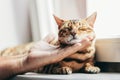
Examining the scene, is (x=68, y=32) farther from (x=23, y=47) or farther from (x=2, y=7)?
(x=2, y=7)

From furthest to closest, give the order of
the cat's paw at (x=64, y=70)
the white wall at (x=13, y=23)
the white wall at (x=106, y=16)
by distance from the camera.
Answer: the white wall at (x=13, y=23)
the white wall at (x=106, y=16)
the cat's paw at (x=64, y=70)

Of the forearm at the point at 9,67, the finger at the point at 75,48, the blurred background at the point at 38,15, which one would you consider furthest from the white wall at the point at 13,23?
the finger at the point at 75,48

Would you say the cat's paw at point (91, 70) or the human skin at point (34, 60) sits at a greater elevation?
the human skin at point (34, 60)

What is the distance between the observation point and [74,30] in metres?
0.83

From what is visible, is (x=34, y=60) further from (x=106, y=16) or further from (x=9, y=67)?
(x=106, y=16)

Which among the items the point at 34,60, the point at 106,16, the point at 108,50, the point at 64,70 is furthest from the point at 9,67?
the point at 106,16

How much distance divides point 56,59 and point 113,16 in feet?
1.21

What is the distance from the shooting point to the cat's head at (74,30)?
83cm

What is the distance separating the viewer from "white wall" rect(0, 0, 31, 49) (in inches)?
45.9

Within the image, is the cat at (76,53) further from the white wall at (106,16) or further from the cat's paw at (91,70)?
the white wall at (106,16)

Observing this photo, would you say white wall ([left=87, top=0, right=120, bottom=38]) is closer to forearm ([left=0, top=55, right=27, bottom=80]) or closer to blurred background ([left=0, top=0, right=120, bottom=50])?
blurred background ([left=0, top=0, right=120, bottom=50])

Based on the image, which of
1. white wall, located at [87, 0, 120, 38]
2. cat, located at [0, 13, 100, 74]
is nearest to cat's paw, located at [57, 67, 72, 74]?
cat, located at [0, 13, 100, 74]

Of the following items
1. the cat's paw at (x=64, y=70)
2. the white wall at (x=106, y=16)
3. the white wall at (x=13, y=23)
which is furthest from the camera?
the white wall at (x=13, y=23)

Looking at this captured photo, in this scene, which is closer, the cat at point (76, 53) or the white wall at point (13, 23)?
the cat at point (76, 53)
